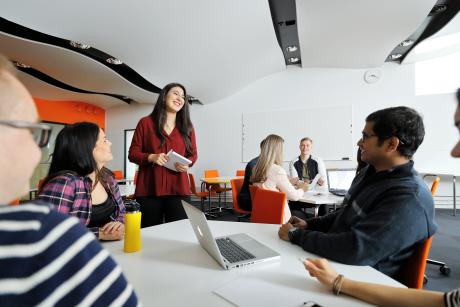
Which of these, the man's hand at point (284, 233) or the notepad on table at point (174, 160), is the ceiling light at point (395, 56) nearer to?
the notepad on table at point (174, 160)

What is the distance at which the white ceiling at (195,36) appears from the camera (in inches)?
110

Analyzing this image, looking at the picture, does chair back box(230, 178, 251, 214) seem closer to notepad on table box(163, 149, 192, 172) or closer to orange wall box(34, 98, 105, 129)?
notepad on table box(163, 149, 192, 172)

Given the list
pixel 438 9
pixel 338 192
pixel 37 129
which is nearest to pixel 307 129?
pixel 438 9

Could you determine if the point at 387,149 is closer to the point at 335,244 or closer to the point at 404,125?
the point at 404,125

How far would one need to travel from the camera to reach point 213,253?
933 millimetres

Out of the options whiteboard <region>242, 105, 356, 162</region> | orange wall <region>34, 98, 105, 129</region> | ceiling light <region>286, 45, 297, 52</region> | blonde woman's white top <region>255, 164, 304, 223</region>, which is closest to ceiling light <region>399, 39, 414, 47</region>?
whiteboard <region>242, 105, 356, 162</region>

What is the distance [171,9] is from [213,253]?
9.04ft

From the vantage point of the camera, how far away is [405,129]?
106 centimetres

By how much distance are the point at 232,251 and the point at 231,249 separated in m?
0.02

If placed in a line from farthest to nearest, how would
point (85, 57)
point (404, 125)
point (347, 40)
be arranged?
point (347, 40) < point (85, 57) < point (404, 125)

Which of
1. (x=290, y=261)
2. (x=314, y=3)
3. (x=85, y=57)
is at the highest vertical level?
(x=314, y=3)

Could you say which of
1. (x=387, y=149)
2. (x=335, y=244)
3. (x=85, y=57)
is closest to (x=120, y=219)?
(x=335, y=244)

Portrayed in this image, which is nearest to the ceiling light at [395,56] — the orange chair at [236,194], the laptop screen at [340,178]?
the laptop screen at [340,178]

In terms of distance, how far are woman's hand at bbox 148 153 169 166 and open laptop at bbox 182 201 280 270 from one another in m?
0.67
